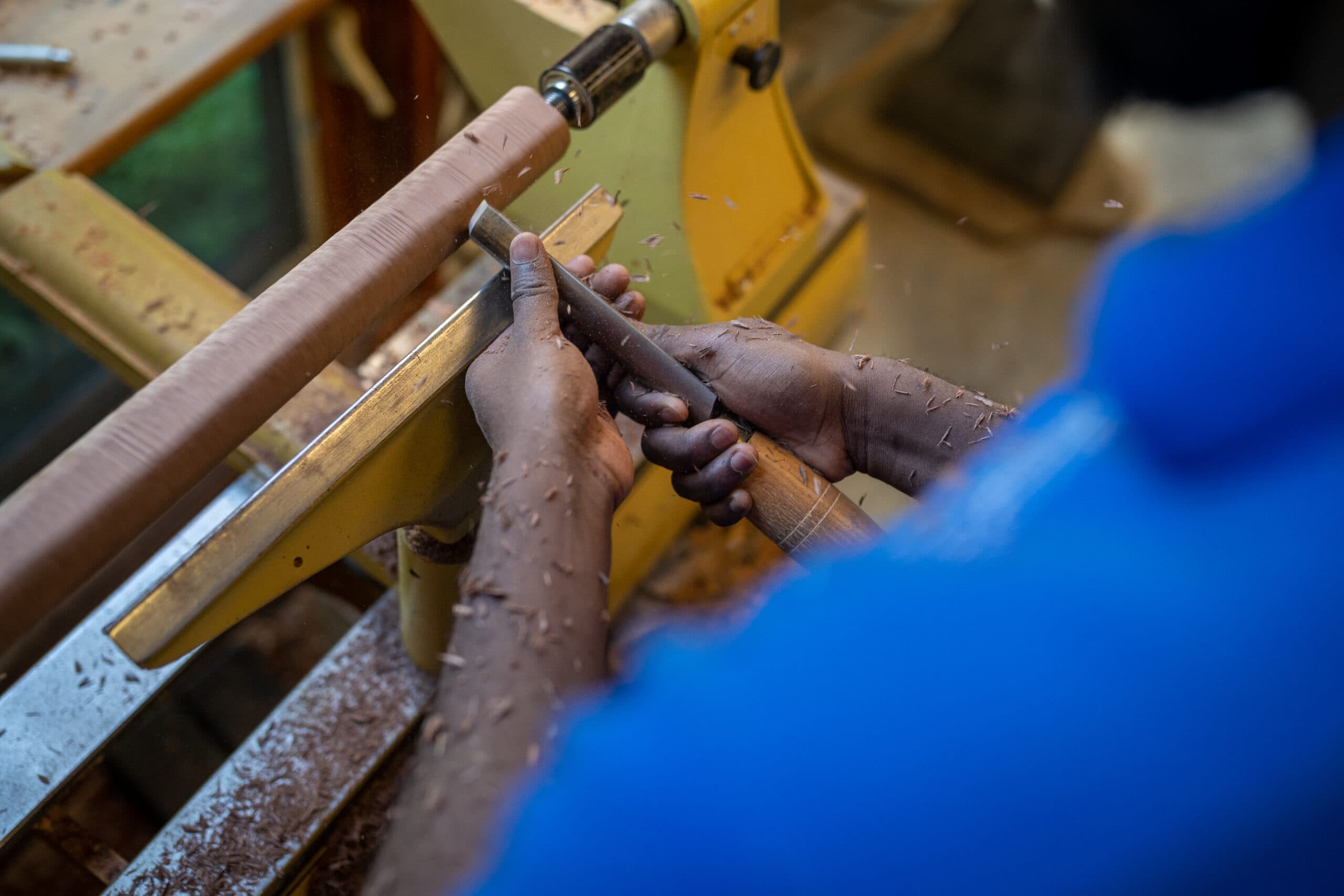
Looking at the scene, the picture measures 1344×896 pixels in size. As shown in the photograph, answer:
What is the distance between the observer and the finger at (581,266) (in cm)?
100

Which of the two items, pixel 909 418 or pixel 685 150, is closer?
pixel 909 418

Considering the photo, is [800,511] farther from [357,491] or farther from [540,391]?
[357,491]

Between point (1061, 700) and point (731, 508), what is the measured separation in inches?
19.7

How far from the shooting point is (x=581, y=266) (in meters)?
1.00

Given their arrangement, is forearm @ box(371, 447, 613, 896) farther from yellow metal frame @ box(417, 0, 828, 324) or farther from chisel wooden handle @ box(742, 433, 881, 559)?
yellow metal frame @ box(417, 0, 828, 324)

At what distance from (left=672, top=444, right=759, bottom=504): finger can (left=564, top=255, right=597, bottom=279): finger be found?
248mm

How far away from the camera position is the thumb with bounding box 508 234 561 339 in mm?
889

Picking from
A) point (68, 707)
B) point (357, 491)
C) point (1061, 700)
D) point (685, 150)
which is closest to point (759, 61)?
point (685, 150)

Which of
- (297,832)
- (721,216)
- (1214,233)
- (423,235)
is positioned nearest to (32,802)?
(297,832)

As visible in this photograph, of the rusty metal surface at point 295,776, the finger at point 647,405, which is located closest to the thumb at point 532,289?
the finger at point 647,405

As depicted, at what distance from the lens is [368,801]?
1181 millimetres

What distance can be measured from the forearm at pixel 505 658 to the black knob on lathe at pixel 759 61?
0.71 m

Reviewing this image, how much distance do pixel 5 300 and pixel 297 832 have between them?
147 cm

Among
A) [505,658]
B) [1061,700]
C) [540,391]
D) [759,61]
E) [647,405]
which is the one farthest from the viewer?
[759,61]
